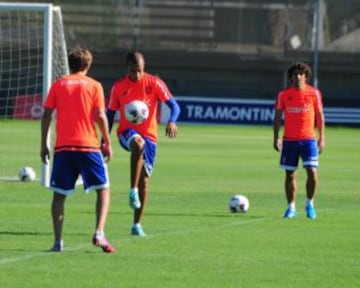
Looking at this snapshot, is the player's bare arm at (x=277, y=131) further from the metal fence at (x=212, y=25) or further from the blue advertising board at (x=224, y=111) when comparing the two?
the metal fence at (x=212, y=25)

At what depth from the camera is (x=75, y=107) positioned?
12.6 m

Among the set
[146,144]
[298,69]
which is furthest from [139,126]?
[298,69]

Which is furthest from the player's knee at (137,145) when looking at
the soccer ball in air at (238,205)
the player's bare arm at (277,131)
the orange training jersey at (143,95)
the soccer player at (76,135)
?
the soccer ball in air at (238,205)

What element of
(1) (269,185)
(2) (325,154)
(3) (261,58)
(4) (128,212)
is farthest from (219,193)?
(3) (261,58)

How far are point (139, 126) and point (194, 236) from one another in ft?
4.75

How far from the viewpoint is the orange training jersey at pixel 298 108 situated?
17.9 m

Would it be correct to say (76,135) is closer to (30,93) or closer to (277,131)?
(277,131)

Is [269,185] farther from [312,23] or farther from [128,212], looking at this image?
[312,23]

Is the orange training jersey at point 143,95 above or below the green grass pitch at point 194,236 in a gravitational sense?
above

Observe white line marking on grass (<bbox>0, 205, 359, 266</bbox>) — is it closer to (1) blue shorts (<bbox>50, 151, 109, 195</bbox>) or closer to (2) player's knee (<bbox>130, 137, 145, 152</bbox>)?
(1) blue shorts (<bbox>50, 151, 109, 195</bbox>)

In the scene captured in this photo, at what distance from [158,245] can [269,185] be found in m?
10.2

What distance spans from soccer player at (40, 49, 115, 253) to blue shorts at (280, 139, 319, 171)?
18.1 ft

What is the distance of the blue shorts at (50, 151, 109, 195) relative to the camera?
12.7 meters

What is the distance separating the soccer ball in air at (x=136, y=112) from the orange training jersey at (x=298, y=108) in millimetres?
3605
